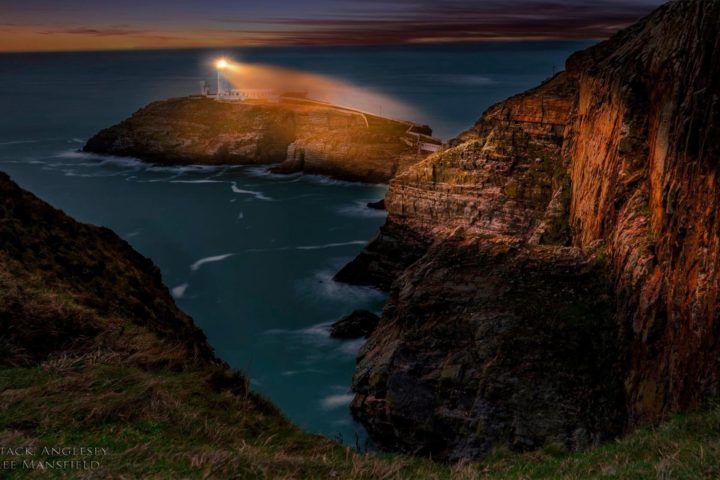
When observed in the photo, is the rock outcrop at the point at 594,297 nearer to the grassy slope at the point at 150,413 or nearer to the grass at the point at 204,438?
the grassy slope at the point at 150,413

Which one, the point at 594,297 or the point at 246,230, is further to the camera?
the point at 246,230

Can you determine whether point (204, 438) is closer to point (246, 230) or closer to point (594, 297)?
point (594, 297)

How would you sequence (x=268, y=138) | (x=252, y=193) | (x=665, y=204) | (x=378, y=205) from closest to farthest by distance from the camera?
(x=665, y=204), (x=378, y=205), (x=252, y=193), (x=268, y=138)

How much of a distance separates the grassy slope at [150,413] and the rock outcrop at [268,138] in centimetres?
4606

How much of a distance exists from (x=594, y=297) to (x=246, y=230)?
3502 centimetres

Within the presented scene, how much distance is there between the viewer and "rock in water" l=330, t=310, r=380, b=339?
2677cm

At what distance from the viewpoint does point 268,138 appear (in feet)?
228

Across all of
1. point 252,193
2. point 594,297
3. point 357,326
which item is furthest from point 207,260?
point 594,297

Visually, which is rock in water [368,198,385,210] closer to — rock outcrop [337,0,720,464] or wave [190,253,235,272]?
wave [190,253,235,272]

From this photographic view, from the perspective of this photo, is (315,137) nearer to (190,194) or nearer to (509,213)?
(190,194)

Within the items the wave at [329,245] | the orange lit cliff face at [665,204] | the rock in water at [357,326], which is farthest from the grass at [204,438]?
the wave at [329,245]

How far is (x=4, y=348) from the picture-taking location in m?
9.91

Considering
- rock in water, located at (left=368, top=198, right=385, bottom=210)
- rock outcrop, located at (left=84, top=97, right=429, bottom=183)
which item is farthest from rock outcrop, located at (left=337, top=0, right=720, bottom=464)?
rock outcrop, located at (left=84, top=97, right=429, bottom=183)

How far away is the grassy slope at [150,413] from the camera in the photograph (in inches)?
276
